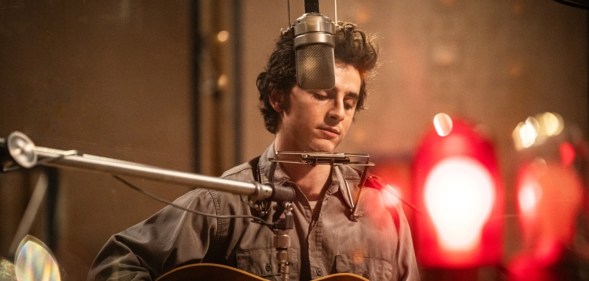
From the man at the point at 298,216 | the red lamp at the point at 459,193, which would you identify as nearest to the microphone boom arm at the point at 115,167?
the man at the point at 298,216

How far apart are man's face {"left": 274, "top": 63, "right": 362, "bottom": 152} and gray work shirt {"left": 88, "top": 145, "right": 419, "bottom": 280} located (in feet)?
0.21

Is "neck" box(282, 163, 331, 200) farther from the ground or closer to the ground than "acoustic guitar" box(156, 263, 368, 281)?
farther from the ground

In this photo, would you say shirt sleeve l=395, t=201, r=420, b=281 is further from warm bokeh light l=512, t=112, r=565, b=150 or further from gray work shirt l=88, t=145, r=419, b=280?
warm bokeh light l=512, t=112, r=565, b=150

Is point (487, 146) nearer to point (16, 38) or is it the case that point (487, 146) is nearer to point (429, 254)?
point (429, 254)

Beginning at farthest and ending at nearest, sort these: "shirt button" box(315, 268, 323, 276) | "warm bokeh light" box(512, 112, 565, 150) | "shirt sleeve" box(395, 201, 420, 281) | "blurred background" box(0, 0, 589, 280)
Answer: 1. "warm bokeh light" box(512, 112, 565, 150)
2. "shirt sleeve" box(395, 201, 420, 281)
3. "shirt button" box(315, 268, 323, 276)
4. "blurred background" box(0, 0, 589, 280)

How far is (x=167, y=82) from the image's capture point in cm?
164

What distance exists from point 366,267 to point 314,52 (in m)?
0.55

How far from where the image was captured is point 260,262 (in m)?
1.66

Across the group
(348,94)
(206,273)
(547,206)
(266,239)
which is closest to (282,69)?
(348,94)

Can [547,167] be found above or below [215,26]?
below

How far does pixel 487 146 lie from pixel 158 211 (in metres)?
0.98

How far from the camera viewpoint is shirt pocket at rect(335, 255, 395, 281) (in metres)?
1.72

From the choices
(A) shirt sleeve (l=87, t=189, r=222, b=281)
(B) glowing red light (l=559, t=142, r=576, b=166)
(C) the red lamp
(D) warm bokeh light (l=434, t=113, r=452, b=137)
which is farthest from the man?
(B) glowing red light (l=559, t=142, r=576, b=166)

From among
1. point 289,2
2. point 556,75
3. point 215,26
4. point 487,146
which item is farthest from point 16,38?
point 556,75
